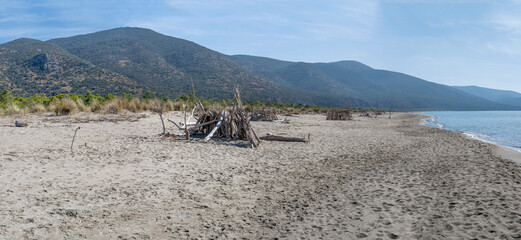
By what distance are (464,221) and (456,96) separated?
8100 inches

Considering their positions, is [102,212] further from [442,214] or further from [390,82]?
[390,82]

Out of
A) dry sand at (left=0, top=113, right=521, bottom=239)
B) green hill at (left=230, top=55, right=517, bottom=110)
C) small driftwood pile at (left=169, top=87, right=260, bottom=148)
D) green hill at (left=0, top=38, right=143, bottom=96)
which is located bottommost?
dry sand at (left=0, top=113, right=521, bottom=239)

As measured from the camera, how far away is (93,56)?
61.1 m

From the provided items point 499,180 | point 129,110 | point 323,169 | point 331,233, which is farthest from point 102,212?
point 129,110

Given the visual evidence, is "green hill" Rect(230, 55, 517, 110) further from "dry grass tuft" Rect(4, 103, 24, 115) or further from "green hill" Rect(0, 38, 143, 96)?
"dry grass tuft" Rect(4, 103, 24, 115)

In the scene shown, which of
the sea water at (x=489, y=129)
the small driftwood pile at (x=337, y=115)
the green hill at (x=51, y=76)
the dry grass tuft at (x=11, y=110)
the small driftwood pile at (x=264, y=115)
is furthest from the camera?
the green hill at (x=51, y=76)

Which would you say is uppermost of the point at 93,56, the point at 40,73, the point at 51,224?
the point at 93,56

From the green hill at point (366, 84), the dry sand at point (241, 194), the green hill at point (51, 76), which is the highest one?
the green hill at point (366, 84)

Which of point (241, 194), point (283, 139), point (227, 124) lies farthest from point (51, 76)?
point (241, 194)

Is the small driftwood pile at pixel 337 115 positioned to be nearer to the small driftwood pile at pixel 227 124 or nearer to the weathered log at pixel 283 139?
the weathered log at pixel 283 139

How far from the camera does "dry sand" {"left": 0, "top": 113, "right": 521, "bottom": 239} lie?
3506 mm

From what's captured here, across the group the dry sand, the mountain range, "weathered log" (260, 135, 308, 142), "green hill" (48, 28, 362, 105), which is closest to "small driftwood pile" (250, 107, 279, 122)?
"weathered log" (260, 135, 308, 142)

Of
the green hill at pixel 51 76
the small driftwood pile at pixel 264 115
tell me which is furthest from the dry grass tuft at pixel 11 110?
the green hill at pixel 51 76

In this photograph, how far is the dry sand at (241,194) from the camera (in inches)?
138
